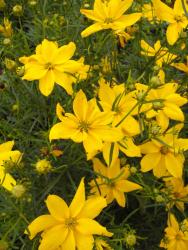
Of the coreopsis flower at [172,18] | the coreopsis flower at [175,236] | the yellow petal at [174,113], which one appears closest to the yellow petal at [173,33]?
the coreopsis flower at [172,18]

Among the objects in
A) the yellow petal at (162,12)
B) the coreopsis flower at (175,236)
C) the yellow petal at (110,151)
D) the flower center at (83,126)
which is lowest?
the coreopsis flower at (175,236)

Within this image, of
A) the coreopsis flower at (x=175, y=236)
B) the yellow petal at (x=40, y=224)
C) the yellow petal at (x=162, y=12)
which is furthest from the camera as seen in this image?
the yellow petal at (x=162, y=12)

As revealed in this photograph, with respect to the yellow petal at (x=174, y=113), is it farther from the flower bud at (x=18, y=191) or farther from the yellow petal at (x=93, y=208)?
the flower bud at (x=18, y=191)

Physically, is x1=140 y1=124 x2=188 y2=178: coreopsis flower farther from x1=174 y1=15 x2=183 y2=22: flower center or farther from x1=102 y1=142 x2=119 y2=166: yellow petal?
x1=174 y1=15 x2=183 y2=22: flower center

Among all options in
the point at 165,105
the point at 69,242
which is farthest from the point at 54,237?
the point at 165,105

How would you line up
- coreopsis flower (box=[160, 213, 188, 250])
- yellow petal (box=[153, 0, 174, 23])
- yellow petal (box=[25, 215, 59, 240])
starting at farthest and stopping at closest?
yellow petal (box=[153, 0, 174, 23]) < coreopsis flower (box=[160, 213, 188, 250]) < yellow petal (box=[25, 215, 59, 240])

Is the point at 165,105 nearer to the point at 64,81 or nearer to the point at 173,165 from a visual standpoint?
the point at 173,165

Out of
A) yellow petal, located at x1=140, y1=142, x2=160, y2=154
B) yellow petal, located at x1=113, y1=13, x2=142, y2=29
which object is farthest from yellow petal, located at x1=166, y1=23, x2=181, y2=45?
yellow petal, located at x1=140, y1=142, x2=160, y2=154

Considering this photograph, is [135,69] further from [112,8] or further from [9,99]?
[9,99]
